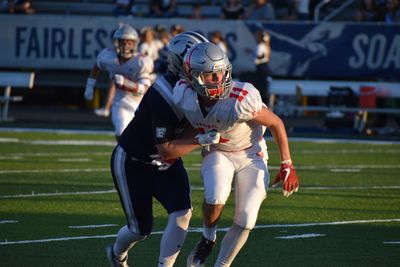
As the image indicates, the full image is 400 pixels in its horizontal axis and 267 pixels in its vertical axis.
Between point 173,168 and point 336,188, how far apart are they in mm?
5160

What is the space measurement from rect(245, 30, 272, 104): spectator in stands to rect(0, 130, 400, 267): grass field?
168 inches

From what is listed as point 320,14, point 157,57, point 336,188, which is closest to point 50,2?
point 157,57

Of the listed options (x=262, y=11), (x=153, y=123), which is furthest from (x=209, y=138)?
(x=262, y=11)

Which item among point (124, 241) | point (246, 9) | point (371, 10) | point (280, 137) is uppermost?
point (280, 137)

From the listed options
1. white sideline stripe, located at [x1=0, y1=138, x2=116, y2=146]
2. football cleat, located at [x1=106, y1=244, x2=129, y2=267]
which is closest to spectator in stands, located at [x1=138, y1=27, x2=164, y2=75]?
white sideline stripe, located at [x1=0, y1=138, x2=116, y2=146]

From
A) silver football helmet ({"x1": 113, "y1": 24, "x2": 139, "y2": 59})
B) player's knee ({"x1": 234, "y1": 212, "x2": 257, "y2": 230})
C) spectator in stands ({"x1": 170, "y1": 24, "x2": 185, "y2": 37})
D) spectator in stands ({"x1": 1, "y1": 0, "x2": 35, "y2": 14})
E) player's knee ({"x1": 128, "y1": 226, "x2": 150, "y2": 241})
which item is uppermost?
player's knee ({"x1": 234, "y1": 212, "x2": 257, "y2": 230})

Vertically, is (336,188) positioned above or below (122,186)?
below

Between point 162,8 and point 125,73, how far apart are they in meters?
9.89

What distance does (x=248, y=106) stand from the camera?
243 inches

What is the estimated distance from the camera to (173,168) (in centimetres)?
646

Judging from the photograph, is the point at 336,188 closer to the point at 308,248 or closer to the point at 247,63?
the point at 308,248

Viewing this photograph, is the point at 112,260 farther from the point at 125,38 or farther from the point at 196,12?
the point at 196,12

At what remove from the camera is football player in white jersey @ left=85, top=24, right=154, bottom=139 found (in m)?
11.7

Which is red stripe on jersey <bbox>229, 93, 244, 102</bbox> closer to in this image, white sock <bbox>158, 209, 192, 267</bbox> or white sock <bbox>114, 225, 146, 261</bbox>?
white sock <bbox>158, 209, 192, 267</bbox>
